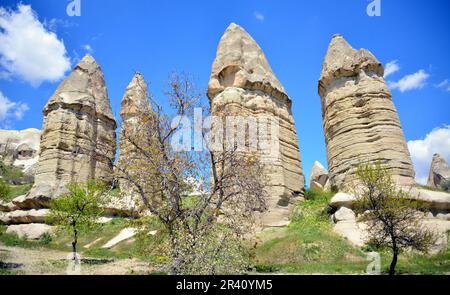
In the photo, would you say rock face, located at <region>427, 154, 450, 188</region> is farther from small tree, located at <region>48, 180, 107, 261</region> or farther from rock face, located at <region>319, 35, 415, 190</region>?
small tree, located at <region>48, 180, 107, 261</region>

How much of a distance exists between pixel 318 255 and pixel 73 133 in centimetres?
1812

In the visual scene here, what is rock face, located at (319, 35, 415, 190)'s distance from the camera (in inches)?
723

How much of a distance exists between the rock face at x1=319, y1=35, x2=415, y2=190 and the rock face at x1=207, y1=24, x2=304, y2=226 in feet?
7.07

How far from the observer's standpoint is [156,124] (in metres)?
11.6

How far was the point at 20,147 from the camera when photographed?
56969mm

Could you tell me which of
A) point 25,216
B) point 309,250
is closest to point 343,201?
point 309,250

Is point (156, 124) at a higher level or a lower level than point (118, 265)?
higher

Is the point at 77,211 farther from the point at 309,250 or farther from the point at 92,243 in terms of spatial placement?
the point at 309,250

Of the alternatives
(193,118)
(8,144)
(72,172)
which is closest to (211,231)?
(193,118)

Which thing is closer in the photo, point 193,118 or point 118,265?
point 193,118

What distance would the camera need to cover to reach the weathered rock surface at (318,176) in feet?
121
